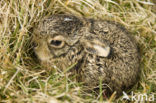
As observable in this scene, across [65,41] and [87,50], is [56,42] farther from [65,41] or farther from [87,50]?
[87,50]

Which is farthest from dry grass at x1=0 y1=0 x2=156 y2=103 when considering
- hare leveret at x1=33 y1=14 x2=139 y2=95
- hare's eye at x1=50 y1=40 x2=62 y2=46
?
hare's eye at x1=50 y1=40 x2=62 y2=46

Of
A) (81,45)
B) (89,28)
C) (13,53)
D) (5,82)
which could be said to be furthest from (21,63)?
(89,28)

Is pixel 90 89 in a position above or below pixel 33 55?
below

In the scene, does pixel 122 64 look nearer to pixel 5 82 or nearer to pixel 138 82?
pixel 138 82

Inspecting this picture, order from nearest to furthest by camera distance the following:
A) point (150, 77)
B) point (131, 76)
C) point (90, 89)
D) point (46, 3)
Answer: point (90, 89) → point (131, 76) → point (150, 77) → point (46, 3)

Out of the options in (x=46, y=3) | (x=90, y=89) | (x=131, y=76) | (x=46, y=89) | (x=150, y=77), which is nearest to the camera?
(x=46, y=89)

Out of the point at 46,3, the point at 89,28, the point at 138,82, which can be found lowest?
the point at 138,82
